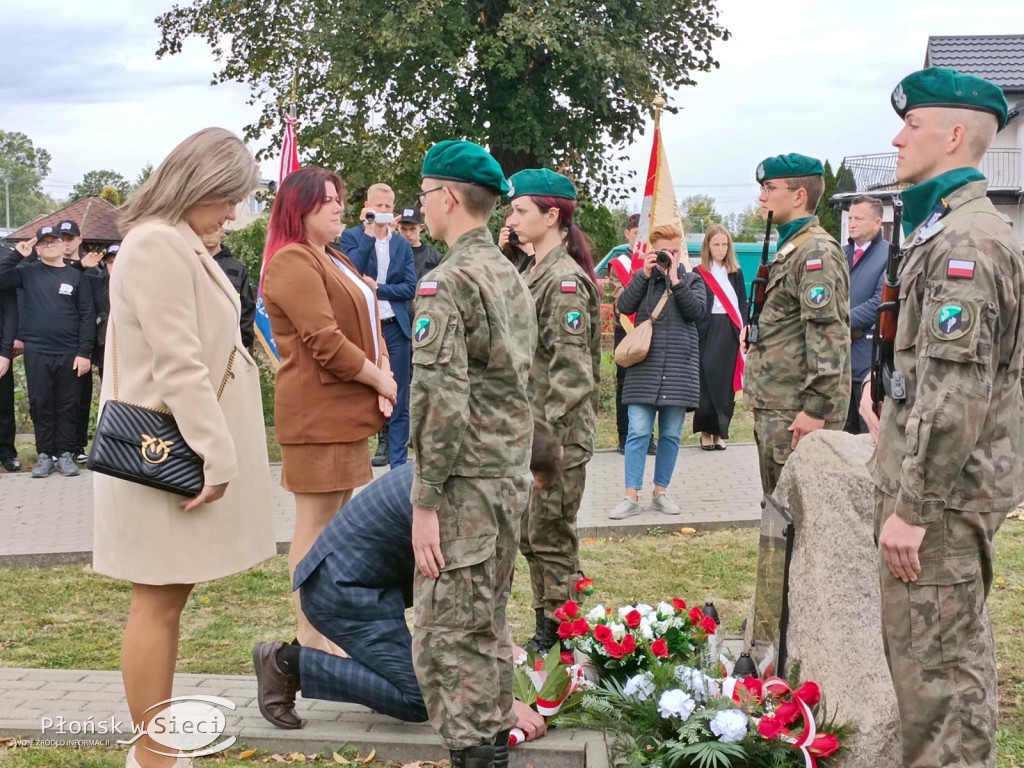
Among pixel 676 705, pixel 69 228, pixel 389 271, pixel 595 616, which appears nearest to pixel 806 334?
pixel 595 616

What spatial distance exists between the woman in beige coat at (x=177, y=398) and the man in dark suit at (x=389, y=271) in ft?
17.9

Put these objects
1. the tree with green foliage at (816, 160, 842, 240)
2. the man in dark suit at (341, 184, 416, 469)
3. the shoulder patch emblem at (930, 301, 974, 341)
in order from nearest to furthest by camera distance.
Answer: the shoulder patch emblem at (930, 301, 974, 341) → the man in dark suit at (341, 184, 416, 469) → the tree with green foliage at (816, 160, 842, 240)

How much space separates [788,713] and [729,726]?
0.26 meters

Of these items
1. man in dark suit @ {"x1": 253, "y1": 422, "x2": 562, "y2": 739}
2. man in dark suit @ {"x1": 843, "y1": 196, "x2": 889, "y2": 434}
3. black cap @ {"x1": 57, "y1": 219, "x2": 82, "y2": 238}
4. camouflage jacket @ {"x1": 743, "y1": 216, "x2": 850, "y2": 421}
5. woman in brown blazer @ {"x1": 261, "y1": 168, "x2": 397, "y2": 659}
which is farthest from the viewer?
black cap @ {"x1": 57, "y1": 219, "x2": 82, "y2": 238}

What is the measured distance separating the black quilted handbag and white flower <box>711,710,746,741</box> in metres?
1.83

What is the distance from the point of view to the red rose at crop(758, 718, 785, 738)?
138 inches

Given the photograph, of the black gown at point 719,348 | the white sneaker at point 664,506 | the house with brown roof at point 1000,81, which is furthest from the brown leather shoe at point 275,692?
the house with brown roof at point 1000,81

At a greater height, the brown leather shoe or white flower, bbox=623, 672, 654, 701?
white flower, bbox=623, 672, 654, 701

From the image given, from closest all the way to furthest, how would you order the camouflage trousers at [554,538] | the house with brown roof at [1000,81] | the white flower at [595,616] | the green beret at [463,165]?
the green beret at [463,165] < the white flower at [595,616] < the camouflage trousers at [554,538] < the house with brown roof at [1000,81]

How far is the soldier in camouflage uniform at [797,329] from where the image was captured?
197 inches

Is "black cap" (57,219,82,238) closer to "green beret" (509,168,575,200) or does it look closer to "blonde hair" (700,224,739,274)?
"blonde hair" (700,224,739,274)

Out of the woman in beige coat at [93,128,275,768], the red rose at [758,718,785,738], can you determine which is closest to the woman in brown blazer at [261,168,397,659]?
the woman in beige coat at [93,128,275,768]

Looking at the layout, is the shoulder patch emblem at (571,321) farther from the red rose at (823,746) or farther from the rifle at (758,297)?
the red rose at (823,746)

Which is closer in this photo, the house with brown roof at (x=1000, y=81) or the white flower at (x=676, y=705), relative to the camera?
the white flower at (x=676, y=705)
